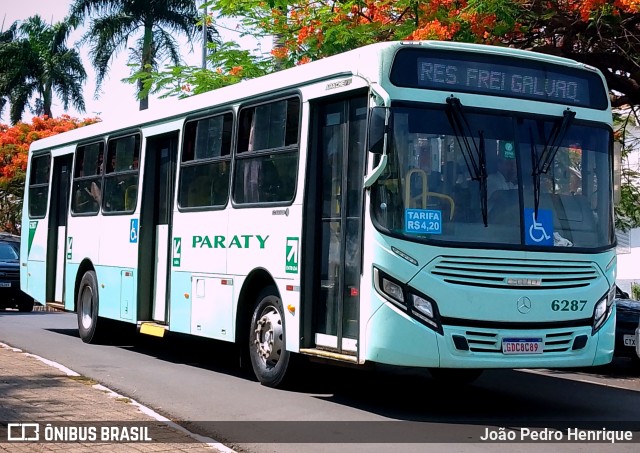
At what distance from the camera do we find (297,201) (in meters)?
11.6

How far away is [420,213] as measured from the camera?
10156 mm

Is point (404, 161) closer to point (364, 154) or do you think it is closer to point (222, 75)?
point (364, 154)

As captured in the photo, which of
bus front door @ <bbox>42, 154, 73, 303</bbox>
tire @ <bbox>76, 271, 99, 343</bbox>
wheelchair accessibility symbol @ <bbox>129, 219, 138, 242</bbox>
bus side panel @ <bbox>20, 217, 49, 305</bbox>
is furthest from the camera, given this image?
bus side panel @ <bbox>20, 217, 49, 305</bbox>

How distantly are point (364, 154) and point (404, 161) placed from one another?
56 cm

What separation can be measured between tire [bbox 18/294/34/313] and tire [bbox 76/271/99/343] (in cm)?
888

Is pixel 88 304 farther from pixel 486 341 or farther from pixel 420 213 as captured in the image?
pixel 486 341

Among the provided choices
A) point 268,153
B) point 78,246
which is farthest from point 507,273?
point 78,246

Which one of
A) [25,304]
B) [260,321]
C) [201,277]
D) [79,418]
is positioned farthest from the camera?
[25,304]

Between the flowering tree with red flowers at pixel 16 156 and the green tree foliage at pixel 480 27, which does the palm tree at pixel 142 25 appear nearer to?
the flowering tree with red flowers at pixel 16 156

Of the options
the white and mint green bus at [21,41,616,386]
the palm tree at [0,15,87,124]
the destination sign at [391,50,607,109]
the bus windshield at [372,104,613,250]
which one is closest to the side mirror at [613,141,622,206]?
the white and mint green bus at [21,41,616,386]

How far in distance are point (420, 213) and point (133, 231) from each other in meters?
6.84

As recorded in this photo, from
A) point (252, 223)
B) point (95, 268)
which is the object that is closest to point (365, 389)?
point (252, 223)

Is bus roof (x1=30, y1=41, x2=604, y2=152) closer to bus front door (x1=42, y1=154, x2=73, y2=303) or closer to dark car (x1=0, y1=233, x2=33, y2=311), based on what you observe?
bus front door (x1=42, y1=154, x2=73, y2=303)

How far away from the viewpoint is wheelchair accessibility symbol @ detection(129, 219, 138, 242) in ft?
52.1
